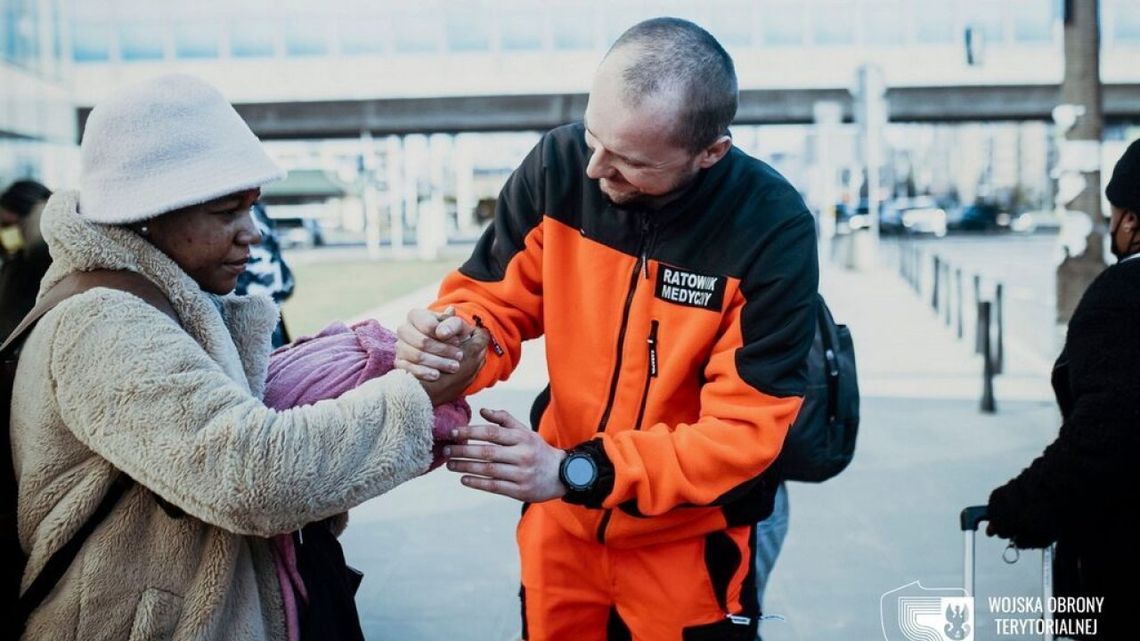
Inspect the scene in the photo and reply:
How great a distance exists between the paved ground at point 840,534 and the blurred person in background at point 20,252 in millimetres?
2195

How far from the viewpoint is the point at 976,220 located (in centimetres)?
5281

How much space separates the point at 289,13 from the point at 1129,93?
30.3 metres

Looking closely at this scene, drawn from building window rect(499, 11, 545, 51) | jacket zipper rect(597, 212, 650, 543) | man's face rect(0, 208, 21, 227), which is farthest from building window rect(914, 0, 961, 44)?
jacket zipper rect(597, 212, 650, 543)

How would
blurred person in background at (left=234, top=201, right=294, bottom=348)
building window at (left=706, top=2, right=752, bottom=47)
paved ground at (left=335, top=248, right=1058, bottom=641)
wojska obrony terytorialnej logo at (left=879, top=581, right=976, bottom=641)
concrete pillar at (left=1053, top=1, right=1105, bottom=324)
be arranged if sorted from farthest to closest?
building window at (left=706, top=2, right=752, bottom=47)
concrete pillar at (left=1053, top=1, right=1105, bottom=324)
blurred person in background at (left=234, top=201, right=294, bottom=348)
paved ground at (left=335, top=248, right=1058, bottom=641)
wojska obrony terytorialnej logo at (left=879, top=581, right=976, bottom=641)

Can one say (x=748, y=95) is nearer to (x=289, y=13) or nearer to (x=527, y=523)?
(x=289, y=13)

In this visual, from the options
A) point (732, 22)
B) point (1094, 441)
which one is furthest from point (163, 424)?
point (732, 22)

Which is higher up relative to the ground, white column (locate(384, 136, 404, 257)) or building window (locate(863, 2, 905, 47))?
building window (locate(863, 2, 905, 47))

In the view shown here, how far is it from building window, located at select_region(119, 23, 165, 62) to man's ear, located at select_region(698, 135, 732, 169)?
142ft

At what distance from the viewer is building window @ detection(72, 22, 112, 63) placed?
4078cm

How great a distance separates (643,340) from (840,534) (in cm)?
438

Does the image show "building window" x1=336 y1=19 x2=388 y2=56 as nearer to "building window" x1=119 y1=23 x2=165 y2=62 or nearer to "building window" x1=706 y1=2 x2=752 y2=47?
"building window" x1=119 y1=23 x2=165 y2=62

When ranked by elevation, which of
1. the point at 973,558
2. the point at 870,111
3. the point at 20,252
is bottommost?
the point at 973,558

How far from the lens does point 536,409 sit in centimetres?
276

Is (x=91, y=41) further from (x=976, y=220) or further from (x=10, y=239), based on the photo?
(x=976, y=220)
